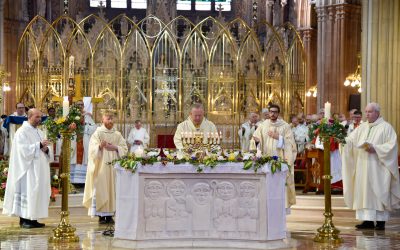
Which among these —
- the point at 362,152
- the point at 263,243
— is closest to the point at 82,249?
the point at 263,243

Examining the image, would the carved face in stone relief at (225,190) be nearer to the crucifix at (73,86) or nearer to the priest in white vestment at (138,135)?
the crucifix at (73,86)

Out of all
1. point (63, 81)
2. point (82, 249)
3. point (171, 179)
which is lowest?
point (82, 249)

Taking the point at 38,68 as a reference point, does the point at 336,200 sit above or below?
below

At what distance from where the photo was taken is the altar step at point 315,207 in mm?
16656

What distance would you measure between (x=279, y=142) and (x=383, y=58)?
4536 millimetres

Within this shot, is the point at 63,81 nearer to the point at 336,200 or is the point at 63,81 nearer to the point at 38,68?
the point at 38,68

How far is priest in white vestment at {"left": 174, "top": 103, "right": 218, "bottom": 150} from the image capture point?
526 inches

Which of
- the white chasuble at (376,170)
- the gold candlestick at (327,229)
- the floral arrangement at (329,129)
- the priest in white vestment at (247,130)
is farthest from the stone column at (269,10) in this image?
the gold candlestick at (327,229)

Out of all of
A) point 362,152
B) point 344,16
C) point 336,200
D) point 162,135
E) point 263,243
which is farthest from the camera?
point 344,16

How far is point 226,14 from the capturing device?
4309cm

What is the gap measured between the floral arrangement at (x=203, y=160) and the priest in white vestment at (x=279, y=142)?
219 cm

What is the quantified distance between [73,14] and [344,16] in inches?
712

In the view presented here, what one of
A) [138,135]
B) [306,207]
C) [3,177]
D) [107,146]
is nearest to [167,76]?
[138,135]

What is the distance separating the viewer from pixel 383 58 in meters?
17.8
